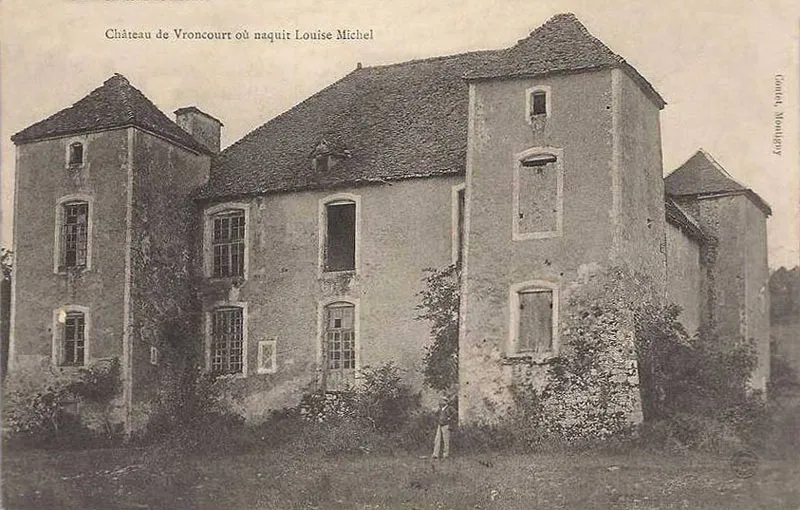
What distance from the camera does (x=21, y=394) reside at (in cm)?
1778

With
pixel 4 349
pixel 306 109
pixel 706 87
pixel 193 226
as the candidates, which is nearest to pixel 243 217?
pixel 193 226

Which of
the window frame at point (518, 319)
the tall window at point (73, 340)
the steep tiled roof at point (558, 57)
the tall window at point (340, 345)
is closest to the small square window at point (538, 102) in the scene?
the steep tiled roof at point (558, 57)

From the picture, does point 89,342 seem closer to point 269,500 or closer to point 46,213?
point 46,213

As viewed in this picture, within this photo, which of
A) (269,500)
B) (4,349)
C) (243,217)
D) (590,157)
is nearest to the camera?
(269,500)

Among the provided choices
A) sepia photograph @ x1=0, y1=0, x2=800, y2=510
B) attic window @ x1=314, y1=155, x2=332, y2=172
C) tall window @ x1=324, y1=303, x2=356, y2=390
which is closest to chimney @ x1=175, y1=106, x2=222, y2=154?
sepia photograph @ x1=0, y1=0, x2=800, y2=510

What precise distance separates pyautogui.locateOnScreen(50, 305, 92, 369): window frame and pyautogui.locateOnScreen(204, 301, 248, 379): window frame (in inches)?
78.4

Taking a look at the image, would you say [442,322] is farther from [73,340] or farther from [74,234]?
[74,234]

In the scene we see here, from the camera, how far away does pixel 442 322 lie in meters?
18.2

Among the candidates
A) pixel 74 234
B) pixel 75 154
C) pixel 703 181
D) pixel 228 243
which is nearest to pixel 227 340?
pixel 228 243

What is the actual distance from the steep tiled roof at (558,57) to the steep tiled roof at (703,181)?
1150 mm

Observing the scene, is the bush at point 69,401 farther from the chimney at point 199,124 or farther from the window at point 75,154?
the chimney at point 199,124

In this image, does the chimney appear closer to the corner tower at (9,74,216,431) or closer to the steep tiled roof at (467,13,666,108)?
the corner tower at (9,74,216,431)

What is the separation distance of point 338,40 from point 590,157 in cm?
395

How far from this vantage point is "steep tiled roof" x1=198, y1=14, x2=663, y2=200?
19031 millimetres
